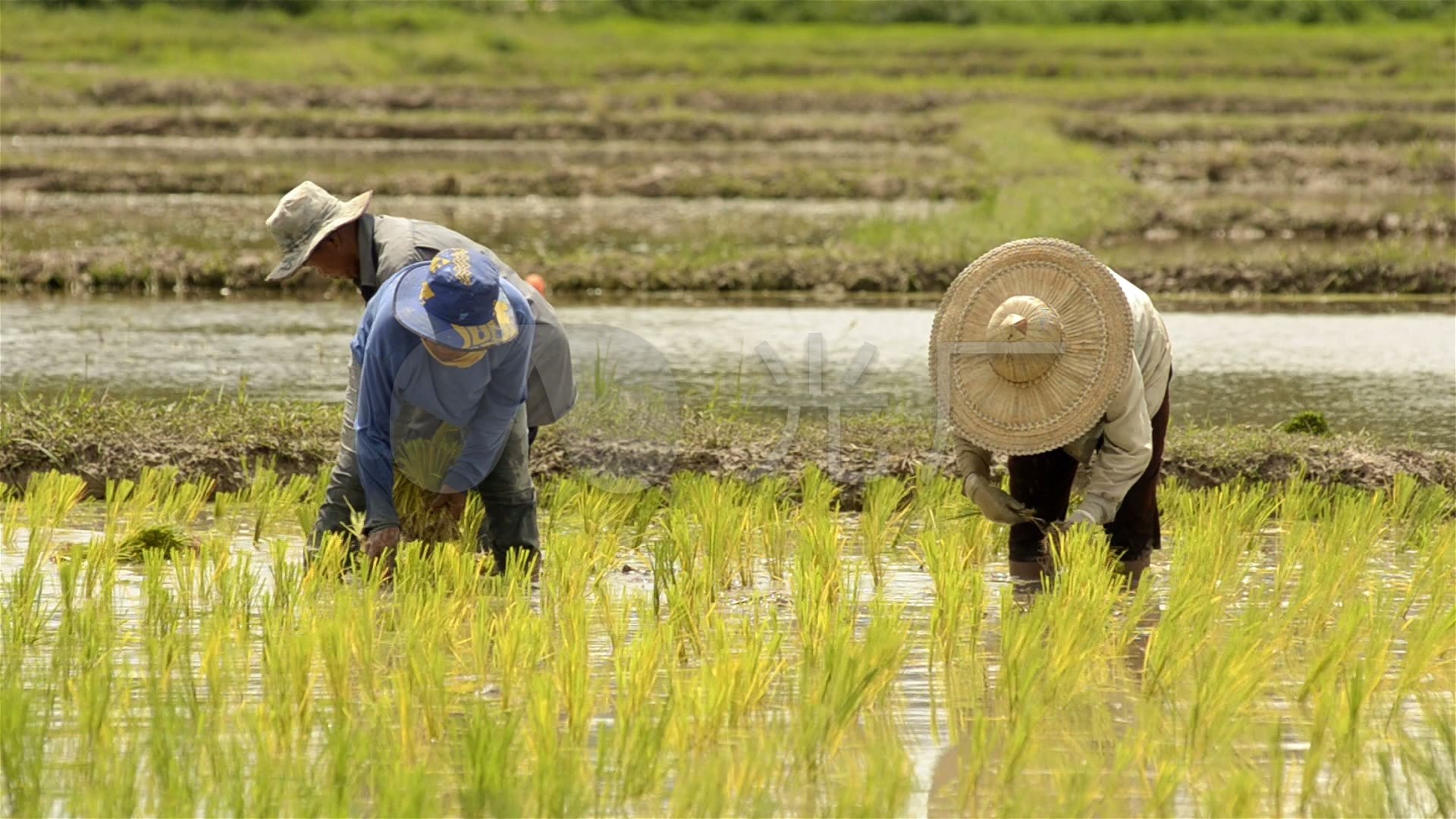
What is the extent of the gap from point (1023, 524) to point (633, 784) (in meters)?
2.10

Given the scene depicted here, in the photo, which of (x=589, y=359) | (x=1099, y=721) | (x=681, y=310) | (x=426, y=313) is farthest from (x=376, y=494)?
(x=681, y=310)

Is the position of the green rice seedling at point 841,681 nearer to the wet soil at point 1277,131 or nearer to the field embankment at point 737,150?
the field embankment at point 737,150

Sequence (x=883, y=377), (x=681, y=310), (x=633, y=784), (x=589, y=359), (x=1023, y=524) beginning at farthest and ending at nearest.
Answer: (x=681, y=310) → (x=883, y=377) → (x=589, y=359) → (x=1023, y=524) → (x=633, y=784)

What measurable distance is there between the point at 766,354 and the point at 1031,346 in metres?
4.70

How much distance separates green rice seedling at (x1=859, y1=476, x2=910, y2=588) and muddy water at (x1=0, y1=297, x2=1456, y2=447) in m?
1.33

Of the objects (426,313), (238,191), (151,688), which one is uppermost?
(426,313)

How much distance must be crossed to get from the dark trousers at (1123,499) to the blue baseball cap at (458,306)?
143 cm

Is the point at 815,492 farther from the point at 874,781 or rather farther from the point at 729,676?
the point at 874,781

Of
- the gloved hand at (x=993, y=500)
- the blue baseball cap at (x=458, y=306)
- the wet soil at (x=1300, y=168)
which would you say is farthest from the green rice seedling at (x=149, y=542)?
the wet soil at (x=1300, y=168)

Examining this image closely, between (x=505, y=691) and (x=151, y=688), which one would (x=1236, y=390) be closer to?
(x=505, y=691)

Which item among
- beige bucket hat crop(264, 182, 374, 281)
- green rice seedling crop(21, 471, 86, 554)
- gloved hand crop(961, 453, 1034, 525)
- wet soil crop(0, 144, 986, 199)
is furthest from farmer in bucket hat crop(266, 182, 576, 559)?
wet soil crop(0, 144, 986, 199)

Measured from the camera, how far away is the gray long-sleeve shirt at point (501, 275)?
4582 mm

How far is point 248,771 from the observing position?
3211mm

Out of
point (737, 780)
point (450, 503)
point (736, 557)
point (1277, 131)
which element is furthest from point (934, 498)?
point (1277, 131)
